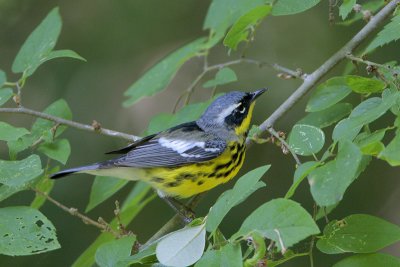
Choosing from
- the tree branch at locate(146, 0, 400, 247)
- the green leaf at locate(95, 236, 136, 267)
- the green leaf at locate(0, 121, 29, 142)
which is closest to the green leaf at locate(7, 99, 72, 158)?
the green leaf at locate(0, 121, 29, 142)

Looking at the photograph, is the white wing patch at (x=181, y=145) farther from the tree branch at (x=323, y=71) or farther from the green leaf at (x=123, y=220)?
the tree branch at (x=323, y=71)

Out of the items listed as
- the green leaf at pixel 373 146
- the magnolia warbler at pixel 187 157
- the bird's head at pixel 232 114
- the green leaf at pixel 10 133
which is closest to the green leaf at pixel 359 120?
the green leaf at pixel 373 146

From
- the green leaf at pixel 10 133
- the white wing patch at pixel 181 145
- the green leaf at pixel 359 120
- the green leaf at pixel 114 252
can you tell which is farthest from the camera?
the white wing patch at pixel 181 145

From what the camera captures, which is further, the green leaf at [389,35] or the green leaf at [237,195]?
the green leaf at [389,35]

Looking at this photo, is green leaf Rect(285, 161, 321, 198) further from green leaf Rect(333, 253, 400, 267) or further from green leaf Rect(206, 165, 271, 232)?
green leaf Rect(333, 253, 400, 267)

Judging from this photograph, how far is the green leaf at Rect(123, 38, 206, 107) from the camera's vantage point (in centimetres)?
308

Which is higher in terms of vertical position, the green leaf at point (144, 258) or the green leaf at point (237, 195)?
the green leaf at point (237, 195)

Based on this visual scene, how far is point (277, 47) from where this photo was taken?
18.6 ft

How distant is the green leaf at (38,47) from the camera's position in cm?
273

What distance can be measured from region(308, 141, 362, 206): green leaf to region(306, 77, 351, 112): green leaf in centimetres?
75

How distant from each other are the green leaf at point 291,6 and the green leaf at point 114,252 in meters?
0.98

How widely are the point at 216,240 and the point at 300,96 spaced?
3.74 feet

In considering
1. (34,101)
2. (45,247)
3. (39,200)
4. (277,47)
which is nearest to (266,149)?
(277,47)

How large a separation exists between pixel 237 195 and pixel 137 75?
4.42 m
